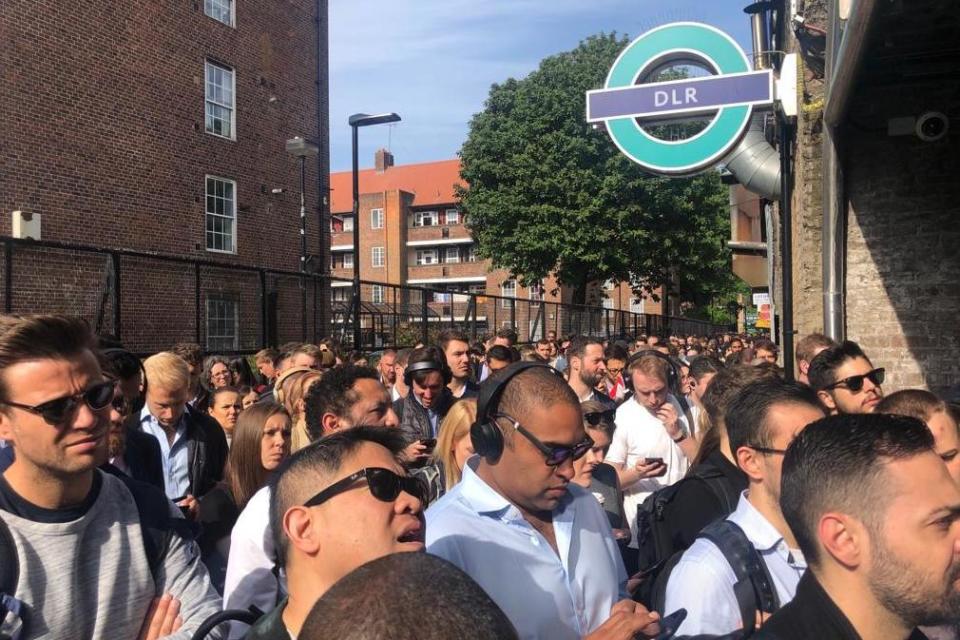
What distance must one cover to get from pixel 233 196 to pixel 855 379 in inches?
733

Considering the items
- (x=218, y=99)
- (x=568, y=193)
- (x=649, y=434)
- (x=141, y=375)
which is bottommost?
(x=649, y=434)

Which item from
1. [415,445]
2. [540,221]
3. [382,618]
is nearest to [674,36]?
[415,445]

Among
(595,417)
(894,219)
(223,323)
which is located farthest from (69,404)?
(223,323)

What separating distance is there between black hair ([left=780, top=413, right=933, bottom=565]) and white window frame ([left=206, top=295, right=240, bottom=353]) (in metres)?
11.6

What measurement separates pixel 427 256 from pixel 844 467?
6921 cm

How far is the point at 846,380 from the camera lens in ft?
15.3

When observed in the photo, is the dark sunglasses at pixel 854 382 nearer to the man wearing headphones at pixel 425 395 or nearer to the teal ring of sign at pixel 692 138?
the man wearing headphones at pixel 425 395

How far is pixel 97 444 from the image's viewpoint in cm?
236

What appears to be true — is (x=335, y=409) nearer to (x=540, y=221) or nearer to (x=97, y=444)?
(x=97, y=444)

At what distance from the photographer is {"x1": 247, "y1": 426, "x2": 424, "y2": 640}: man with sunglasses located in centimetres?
201

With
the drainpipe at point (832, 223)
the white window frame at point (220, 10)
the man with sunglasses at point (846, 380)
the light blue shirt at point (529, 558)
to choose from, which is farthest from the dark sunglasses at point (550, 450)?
the white window frame at point (220, 10)

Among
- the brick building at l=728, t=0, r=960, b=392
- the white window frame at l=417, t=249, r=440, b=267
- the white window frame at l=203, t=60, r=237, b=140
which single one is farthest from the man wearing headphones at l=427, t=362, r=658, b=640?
the white window frame at l=417, t=249, r=440, b=267

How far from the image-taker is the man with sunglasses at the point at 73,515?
2193mm

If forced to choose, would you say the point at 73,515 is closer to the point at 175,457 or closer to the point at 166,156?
the point at 175,457
